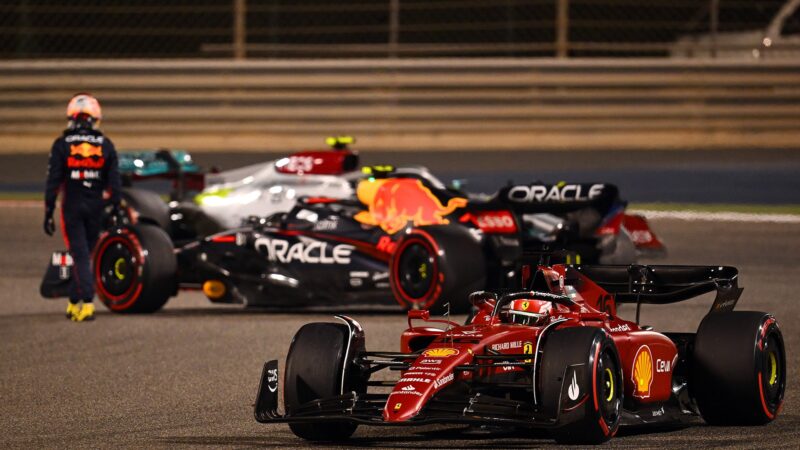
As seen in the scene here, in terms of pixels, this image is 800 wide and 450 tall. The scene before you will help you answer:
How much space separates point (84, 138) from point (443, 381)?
20.7ft

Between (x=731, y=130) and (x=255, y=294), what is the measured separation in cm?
1172

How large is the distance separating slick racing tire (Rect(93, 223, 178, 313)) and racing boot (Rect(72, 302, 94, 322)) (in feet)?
1.22

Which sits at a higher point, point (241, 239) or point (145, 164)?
point (145, 164)

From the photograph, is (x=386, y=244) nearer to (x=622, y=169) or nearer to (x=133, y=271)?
(x=133, y=271)

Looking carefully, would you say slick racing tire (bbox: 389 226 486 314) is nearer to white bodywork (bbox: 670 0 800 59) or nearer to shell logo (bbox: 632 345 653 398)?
shell logo (bbox: 632 345 653 398)

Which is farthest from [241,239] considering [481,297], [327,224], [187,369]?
[481,297]

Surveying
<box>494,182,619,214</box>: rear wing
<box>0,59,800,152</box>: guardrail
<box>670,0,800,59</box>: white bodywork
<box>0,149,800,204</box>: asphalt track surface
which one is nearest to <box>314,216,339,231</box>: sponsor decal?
<box>494,182,619,214</box>: rear wing

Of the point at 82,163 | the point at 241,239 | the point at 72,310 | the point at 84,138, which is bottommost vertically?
the point at 72,310

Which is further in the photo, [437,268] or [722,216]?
[722,216]

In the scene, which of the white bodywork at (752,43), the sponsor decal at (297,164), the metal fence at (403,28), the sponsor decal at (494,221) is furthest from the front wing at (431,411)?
the white bodywork at (752,43)

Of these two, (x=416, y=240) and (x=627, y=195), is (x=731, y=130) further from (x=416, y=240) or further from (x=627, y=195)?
(x=416, y=240)

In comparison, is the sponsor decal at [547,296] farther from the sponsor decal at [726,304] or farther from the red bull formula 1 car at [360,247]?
the red bull formula 1 car at [360,247]

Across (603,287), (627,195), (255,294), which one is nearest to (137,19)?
(627,195)

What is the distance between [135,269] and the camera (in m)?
13.2
